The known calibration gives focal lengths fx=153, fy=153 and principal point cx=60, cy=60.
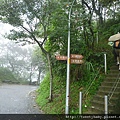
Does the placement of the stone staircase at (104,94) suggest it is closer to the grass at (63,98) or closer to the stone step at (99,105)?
the stone step at (99,105)

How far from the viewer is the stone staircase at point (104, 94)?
5.27 meters

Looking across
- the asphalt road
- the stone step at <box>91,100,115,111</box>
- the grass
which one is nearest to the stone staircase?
the stone step at <box>91,100,115,111</box>

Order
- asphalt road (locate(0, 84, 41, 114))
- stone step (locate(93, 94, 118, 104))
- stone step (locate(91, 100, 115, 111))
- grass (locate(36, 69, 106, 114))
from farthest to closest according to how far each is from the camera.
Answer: asphalt road (locate(0, 84, 41, 114)) < grass (locate(36, 69, 106, 114)) < stone step (locate(93, 94, 118, 104)) < stone step (locate(91, 100, 115, 111))

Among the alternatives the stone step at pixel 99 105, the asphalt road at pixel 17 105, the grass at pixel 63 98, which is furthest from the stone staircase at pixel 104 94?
the asphalt road at pixel 17 105

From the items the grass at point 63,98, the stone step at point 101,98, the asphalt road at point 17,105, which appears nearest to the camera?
the stone step at point 101,98

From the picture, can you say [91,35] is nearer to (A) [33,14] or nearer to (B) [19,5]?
(A) [33,14]

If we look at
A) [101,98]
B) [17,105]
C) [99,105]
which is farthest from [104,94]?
[17,105]

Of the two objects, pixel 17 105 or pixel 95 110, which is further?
pixel 17 105

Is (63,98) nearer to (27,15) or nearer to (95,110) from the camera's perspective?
(95,110)

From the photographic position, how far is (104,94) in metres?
5.82

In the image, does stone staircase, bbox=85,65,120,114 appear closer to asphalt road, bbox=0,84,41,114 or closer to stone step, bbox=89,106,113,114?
stone step, bbox=89,106,113,114

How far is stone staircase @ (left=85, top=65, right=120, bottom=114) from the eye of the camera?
5.27 m

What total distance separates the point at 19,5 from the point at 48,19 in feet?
5.72

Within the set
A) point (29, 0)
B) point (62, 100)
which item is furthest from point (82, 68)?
point (29, 0)
